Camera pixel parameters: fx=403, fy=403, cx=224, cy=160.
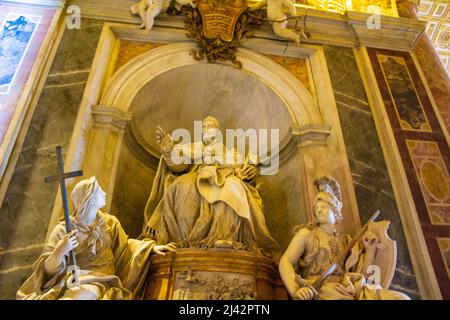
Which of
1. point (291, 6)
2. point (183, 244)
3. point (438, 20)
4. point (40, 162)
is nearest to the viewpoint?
point (183, 244)

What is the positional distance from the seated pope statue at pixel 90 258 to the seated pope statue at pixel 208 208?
32 centimetres

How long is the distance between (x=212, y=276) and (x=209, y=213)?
71cm

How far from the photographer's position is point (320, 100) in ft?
17.2

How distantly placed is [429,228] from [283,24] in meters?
3.27

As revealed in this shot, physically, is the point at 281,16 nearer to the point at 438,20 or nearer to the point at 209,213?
the point at 209,213

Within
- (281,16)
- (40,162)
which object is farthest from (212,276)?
(281,16)

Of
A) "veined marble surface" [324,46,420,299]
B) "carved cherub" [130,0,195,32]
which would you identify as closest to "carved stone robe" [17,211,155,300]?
"veined marble surface" [324,46,420,299]

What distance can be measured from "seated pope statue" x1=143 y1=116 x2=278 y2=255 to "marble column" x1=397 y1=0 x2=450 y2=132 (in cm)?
292

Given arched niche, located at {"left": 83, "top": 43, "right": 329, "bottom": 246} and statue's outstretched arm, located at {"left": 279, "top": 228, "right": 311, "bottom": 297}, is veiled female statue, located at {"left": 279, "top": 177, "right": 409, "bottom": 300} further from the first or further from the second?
arched niche, located at {"left": 83, "top": 43, "right": 329, "bottom": 246}

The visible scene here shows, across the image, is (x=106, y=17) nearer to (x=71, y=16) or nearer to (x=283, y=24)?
(x=71, y=16)

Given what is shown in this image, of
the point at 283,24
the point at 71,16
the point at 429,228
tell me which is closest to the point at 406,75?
the point at 283,24

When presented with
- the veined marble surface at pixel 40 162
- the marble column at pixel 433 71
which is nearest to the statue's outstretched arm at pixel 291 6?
the marble column at pixel 433 71

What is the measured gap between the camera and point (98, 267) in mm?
3111

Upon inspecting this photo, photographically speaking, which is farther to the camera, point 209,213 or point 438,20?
point 438,20
